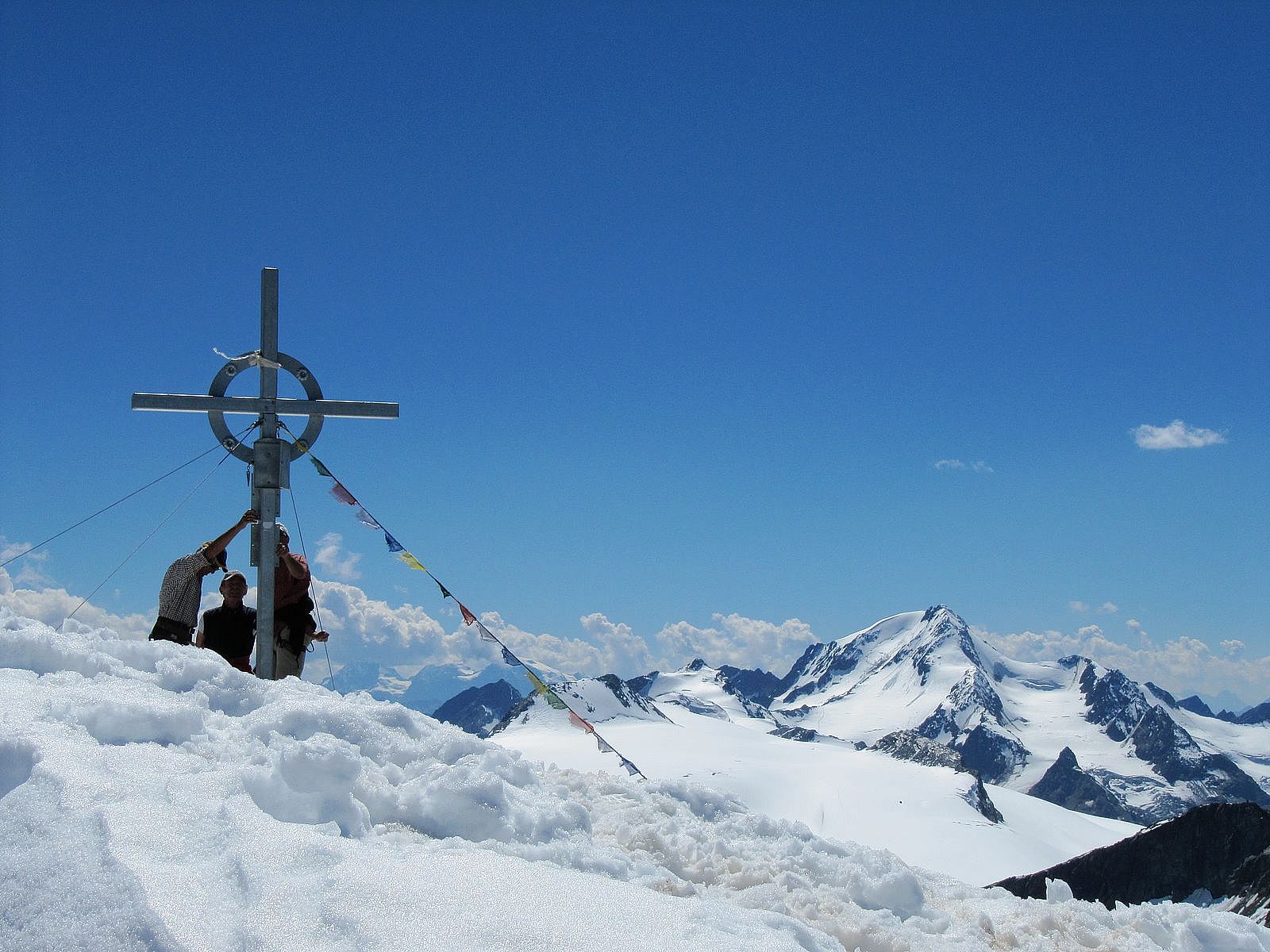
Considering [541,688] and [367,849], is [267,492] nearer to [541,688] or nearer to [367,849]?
[541,688]

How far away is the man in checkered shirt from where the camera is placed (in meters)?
9.93

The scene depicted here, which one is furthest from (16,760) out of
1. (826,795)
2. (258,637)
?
(826,795)

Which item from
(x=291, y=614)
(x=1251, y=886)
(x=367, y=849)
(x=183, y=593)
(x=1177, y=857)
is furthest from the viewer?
(x=1177, y=857)

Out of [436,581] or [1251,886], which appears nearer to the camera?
[436,581]

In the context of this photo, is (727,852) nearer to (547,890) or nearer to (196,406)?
(547,890)

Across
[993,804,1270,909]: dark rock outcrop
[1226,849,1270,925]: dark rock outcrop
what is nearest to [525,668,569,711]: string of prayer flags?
[1226,849,1270,925]: dark rock outcrop

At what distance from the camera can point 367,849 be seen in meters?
4.92

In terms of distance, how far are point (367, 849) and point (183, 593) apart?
20.1ft

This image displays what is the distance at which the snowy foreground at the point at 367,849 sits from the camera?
4055 mm

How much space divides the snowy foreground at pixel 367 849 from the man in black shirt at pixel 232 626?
2999 mm

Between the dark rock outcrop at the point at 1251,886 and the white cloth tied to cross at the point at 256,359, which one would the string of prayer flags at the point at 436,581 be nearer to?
the white cloth tied to cross at the point at 256,359

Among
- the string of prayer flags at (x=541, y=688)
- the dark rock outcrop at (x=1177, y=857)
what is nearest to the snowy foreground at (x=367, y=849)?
the string of prayer flags at (x=541, y=688)

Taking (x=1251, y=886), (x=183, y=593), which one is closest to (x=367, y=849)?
(x=183, y=593)

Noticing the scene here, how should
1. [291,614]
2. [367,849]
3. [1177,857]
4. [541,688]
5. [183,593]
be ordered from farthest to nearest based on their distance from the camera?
[1177,857] < [541,688] < [291,614] < [183,593] < [367,849]
